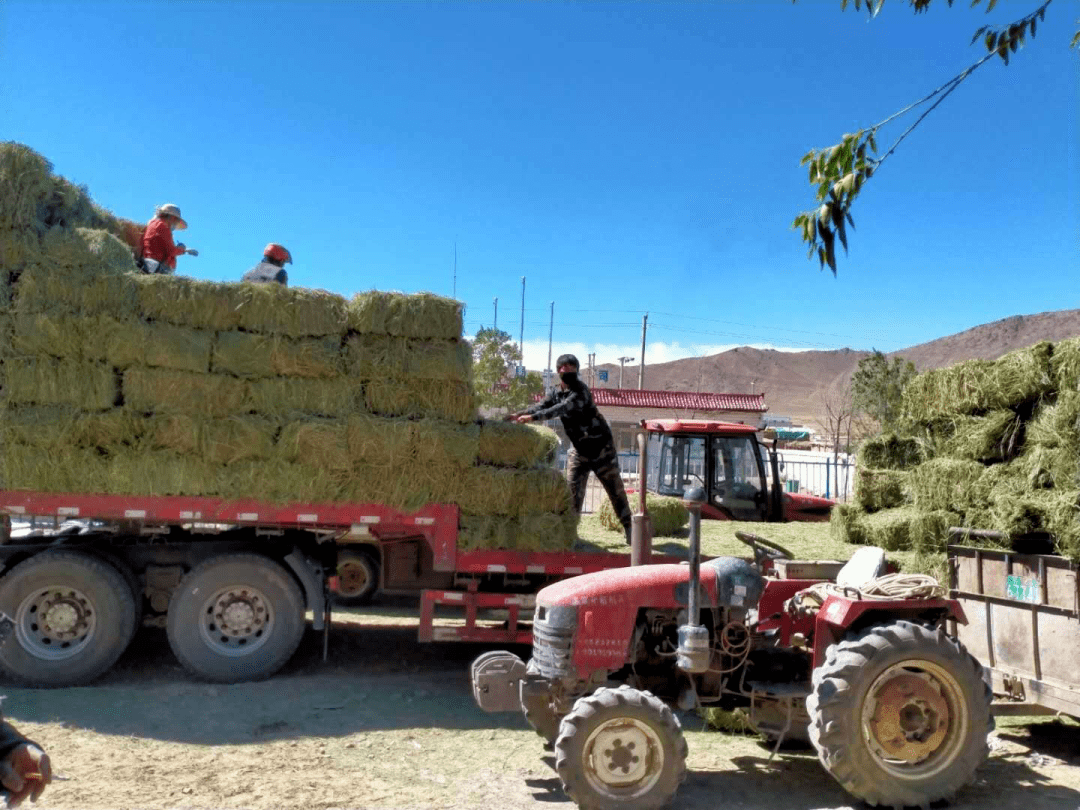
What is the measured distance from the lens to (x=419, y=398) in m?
7.74

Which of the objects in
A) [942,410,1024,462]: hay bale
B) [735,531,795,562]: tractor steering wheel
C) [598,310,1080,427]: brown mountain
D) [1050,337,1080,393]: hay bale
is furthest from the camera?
[598,310,1080,427]: brown mountain

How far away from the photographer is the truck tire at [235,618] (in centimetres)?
736

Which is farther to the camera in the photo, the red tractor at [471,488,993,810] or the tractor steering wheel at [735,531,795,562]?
the tractor steering wheel at [735,531,795,562]

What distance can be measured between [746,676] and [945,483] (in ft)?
8.17

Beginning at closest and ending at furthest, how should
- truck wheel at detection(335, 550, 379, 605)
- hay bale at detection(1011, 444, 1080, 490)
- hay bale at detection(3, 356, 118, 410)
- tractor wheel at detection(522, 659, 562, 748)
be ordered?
tractor wheel at detection(522, 659, 562, 748)
hay bale at detection(1011, 444, 1080, 490)
hay bale at detection(3, 356, 118, 410)
truck wheel at detection(335, 550, 379, 605)

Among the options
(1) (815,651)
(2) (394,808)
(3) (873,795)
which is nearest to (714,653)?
(1) (815,651)

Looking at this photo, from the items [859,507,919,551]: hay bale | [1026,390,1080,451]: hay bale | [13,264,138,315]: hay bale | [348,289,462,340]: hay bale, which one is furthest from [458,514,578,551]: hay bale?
[859,507,919,551]: hay bale

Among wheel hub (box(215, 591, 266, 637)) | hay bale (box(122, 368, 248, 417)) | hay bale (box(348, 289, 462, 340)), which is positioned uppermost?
hay bale (box(348, 289, 462, 340))

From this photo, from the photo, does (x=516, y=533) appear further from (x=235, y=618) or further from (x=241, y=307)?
(x=241, y=307)

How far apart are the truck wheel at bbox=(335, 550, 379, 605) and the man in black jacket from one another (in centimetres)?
233

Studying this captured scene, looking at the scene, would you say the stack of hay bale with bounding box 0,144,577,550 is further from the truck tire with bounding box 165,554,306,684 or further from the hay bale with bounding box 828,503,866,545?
the hay bale with bounding box 828,503,866,545

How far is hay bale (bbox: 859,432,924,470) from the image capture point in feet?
40.8

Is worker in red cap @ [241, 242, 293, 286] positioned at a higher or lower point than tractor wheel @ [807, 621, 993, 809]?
higher

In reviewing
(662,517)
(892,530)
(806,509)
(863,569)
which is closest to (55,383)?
(863,569)
